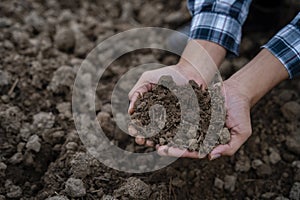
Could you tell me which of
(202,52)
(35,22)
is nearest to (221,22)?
(202,52)

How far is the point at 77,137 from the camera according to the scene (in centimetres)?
151

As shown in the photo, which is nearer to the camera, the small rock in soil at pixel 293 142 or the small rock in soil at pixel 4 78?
the small rock in soil at pixel 293 142

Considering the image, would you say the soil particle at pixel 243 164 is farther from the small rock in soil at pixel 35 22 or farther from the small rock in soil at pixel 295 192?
the small rock in soil at pixel 35 22

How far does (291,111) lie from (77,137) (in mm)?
869

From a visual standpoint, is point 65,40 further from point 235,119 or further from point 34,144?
point 235,119

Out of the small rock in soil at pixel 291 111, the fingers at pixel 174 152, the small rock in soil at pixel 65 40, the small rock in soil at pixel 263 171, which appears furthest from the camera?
the small rock in soil at pixel 65 40

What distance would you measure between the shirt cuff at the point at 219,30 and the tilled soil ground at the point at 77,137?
336 mm

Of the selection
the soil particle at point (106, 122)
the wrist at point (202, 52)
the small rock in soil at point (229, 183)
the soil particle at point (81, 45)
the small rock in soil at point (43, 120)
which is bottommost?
the small rock in soil at point (229, 183)

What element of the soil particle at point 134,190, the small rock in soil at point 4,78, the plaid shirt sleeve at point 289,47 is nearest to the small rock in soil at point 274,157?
the plaid shirt sleeve at point 289,47

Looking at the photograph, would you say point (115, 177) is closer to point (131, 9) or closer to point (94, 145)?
point (94, 145)

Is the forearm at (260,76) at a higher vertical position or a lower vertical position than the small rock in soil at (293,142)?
higher

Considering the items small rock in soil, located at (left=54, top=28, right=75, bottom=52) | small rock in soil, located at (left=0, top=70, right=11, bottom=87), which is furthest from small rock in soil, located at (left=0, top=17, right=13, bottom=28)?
small rock in soil, located at (left=0, top=70, right=11, bottom=87)

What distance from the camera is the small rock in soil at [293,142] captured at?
1.54 metres

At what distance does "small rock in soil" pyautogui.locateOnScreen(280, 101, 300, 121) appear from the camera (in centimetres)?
163
